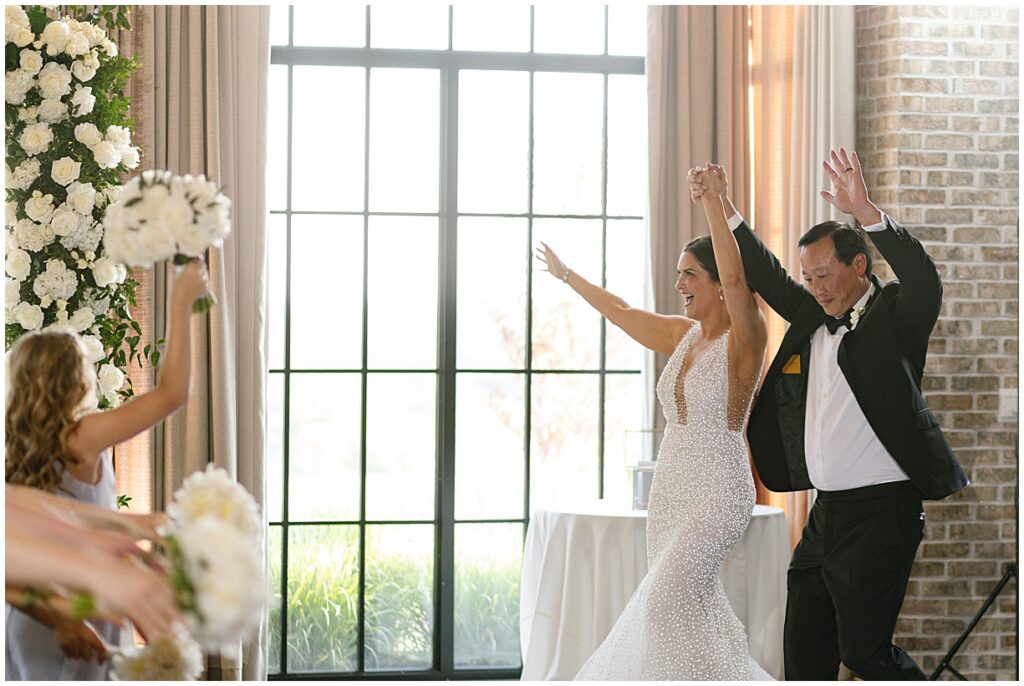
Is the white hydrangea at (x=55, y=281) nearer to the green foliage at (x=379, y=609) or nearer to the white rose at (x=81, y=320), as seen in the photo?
the white rose at (x=81, y=320)

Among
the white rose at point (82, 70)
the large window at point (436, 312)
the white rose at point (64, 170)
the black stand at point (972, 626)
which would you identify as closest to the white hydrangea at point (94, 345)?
the white rose at point (64, 170)

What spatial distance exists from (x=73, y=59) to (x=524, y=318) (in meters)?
2.22

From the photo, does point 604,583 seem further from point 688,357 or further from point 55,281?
point 55,281

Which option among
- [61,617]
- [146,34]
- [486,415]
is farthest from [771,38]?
[61,617]

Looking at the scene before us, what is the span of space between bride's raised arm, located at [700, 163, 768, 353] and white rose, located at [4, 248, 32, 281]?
6.58 feet

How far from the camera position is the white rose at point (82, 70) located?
3545 mm

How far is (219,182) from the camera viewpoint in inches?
180

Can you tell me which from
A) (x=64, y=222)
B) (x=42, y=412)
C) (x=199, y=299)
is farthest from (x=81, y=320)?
(x=199, y=299)

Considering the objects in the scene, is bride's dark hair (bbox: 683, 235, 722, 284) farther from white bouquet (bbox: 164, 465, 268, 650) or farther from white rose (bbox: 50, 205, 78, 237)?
white bouquet (bbox: 164, 465, 268, 650)

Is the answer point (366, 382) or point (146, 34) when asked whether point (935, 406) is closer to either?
point (366, 382)

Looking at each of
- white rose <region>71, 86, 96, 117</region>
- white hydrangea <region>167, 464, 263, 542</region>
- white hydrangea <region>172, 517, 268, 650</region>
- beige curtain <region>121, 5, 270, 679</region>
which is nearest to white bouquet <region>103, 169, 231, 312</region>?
white hydrangea <region>167, 464, 263, 542</region>

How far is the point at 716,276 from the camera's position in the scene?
3.63 meters

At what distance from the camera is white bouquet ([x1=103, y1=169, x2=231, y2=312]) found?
2006 millimetres

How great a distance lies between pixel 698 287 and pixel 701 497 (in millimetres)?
652
